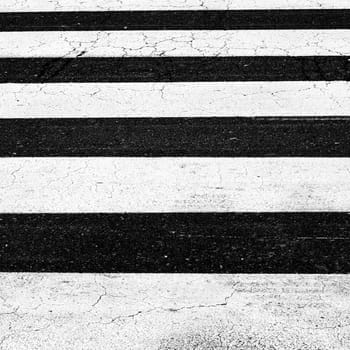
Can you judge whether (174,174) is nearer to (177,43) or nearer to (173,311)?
(173,311)

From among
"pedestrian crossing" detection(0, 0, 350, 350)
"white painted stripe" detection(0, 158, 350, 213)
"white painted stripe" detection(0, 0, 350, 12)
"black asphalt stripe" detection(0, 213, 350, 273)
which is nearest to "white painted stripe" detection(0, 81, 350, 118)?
"pedestrian crossing" detection(0, 0, 350, 350)

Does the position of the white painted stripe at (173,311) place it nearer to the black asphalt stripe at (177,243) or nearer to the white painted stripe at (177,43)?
the black asphalt stripe at (177,243)

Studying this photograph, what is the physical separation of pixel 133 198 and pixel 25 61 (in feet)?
6.94

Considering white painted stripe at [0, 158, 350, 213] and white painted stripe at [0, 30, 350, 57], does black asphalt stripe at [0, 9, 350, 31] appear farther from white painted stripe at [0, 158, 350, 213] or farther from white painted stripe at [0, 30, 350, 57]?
white painted stripe at [0, 158, 350, 213]

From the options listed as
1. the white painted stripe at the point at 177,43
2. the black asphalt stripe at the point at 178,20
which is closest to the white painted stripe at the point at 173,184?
the white painted stripe at the point at 177,43

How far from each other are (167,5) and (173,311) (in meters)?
3.91

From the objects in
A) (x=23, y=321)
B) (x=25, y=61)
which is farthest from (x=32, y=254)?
(x=25, y=61)

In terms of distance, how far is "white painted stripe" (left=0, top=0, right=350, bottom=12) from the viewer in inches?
285

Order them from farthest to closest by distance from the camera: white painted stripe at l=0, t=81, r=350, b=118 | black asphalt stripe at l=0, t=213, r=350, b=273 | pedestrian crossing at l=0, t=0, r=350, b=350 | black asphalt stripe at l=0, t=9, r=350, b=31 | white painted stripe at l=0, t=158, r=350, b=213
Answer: black asphalt stripe at l=0, t=9, r=350, b=31
white painted stripe at l=0, t=81, r=350, b=118
white painted stripe at l=0, t=158, r=350, b=213
black asphalt stripe at l=0, t=213, r=350, b=273
pedestrian crossing at l=0, t=0, r=350, b=350

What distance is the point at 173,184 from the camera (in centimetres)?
504

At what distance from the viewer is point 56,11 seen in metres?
7.30

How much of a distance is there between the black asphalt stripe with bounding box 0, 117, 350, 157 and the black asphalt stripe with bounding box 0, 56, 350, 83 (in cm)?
60

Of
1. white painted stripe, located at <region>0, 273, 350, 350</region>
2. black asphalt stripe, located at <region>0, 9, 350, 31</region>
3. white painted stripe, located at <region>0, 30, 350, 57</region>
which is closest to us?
white painted stripe, located at <region>0, 273, 350, 350</region>

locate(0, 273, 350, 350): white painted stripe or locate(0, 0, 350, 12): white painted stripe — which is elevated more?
locate(0, 0, 350, 12): white painted stripe
